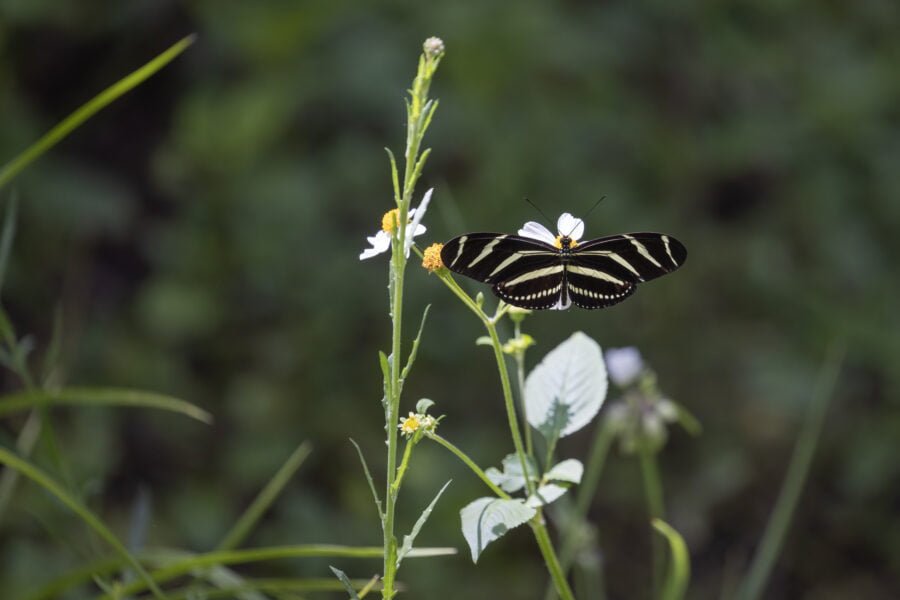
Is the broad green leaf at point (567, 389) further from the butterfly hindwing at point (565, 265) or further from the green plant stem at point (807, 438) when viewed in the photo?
the green plant stem at point (807, 438)

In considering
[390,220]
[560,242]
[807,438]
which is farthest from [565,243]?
[807,438]

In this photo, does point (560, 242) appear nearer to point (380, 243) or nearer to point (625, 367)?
point (380, 243)

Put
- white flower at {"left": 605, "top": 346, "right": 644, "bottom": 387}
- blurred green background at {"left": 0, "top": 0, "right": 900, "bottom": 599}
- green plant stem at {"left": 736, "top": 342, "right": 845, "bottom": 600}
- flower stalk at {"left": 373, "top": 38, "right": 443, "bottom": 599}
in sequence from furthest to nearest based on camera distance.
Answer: blurred green background at {"left": 0, "top": 0, "right": 900, "bottom": 599}
green plant stem at {"left": 736, "top": 342, "right": 845, "bottom": 600}
white flower at {"left": 605, "top": 346, "right": 644, "bottom": 387}
flower stalk at {"left": 373, "top": 38, "right": 443, "bottom": 599}

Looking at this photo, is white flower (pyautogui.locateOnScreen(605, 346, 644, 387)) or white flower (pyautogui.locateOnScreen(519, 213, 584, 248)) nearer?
white flower (pyautogui.locateOnScreen(519, 213, 584, 248))

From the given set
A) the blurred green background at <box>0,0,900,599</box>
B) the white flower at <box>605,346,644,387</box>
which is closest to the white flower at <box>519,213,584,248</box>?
the white flower at <box>605,346,644,387</box>

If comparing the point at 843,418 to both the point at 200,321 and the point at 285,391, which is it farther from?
the point at 200,321

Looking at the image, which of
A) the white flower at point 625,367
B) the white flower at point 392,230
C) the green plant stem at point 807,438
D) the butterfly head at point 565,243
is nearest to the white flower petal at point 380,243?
the white flower at point 392,230

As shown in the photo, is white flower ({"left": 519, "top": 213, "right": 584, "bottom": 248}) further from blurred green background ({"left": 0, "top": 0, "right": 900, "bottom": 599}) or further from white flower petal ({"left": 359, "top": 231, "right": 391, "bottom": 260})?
blurred green background ({"left": 0, "top": 0, "right": 900, "bottom": 599})
